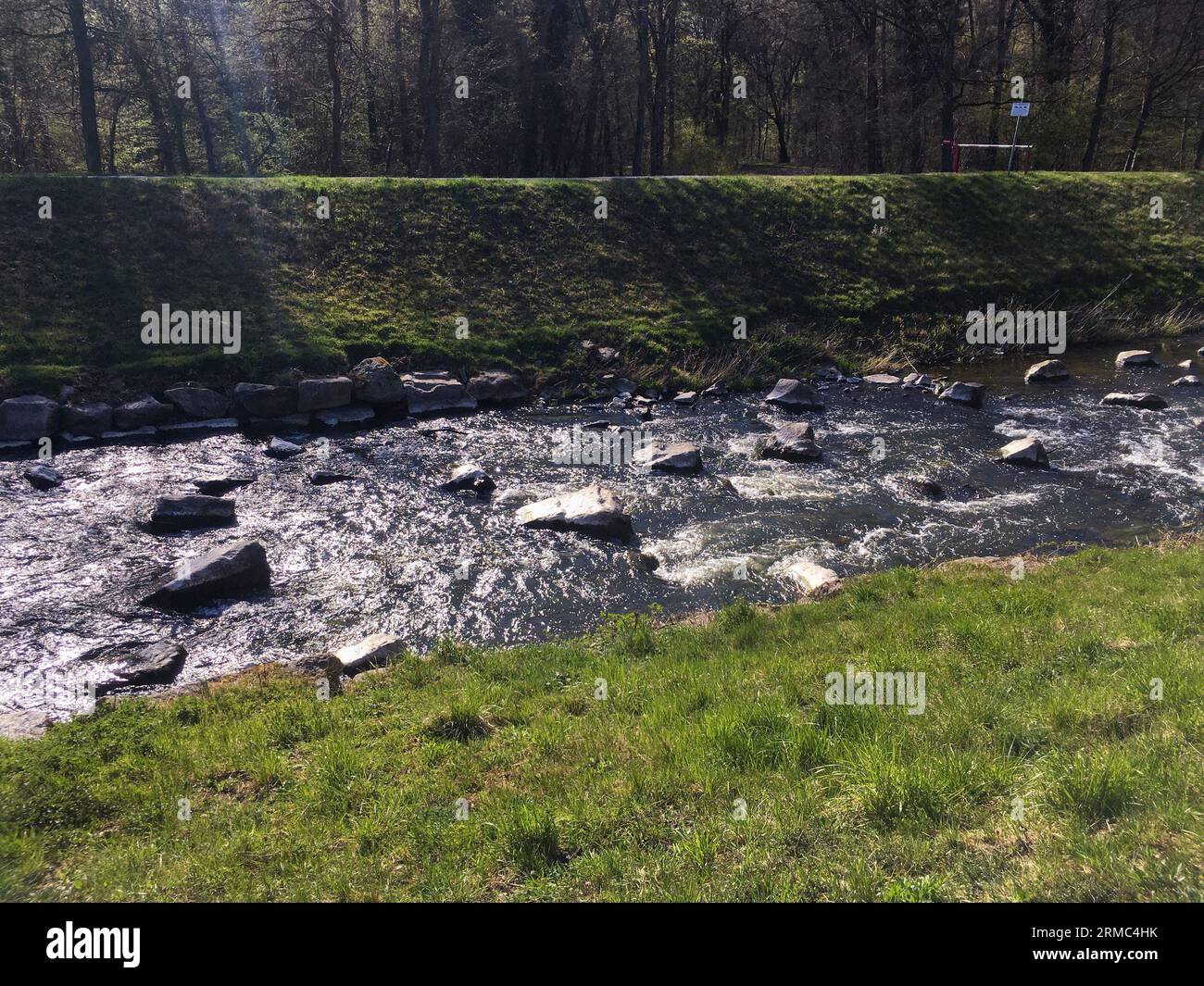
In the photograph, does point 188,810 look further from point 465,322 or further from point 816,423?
point 465,322

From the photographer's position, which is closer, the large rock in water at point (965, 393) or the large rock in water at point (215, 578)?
the large rock in water at point (215, 578)

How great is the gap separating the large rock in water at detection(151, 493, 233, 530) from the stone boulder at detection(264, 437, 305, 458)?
338 cm

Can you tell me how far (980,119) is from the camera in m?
45.4

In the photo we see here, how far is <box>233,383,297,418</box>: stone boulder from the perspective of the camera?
19672 millimetres

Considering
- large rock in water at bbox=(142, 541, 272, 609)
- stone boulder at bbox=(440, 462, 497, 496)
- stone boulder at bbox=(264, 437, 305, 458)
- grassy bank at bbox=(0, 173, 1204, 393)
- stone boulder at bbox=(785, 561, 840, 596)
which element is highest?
grassy bank at bbox=(0, 173, 1204, 393)

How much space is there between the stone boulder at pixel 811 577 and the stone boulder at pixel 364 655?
5.83 m

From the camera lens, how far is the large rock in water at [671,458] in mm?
17188

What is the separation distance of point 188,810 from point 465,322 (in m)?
19.4

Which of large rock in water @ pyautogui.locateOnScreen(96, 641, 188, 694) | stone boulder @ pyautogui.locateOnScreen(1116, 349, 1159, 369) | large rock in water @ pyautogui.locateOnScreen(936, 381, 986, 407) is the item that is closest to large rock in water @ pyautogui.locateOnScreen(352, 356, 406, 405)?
large rock in water @ pyautogui.locateOnScreen(96, 641, 188, 694)

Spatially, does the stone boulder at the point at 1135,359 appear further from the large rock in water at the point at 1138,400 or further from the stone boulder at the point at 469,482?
the stone boulder at the point at 469,482

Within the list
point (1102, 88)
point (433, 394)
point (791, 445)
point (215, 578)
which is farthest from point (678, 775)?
point (1102, 88)

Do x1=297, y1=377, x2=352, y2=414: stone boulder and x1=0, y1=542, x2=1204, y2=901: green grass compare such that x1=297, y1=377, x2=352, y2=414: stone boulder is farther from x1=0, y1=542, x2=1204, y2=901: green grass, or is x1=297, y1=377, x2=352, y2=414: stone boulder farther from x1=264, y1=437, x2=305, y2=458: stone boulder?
x1=0, y1=542, x2=1204, y2=901: green grass

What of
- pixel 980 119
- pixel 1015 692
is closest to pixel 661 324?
pixel 1015 692

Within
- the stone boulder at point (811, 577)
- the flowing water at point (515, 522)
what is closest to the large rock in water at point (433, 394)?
the flowing water at point (515, 522)
